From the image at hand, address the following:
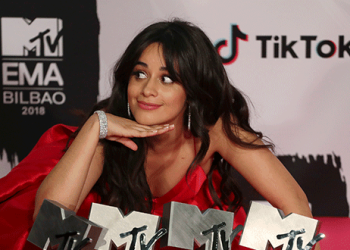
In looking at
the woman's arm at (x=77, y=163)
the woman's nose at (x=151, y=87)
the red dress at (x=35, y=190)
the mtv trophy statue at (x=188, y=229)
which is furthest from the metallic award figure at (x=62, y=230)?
the woman's nose at (x=151, y=87)

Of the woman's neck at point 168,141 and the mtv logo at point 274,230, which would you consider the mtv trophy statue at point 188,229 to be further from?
the woman's neck at point 168,141

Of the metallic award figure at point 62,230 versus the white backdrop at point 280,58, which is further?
the white backdrop at point 280,58

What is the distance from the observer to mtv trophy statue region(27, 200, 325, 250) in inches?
37.0

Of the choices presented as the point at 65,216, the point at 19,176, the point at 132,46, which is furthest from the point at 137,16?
the point at 65,216

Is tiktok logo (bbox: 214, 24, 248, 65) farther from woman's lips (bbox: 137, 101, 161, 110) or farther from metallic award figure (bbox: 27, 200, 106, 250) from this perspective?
metallic award figure (bbox: 27, 200, 106, 250)

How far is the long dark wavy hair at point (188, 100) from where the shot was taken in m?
1.35

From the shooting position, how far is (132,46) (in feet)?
4.64

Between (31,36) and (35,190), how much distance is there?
0.99 metres

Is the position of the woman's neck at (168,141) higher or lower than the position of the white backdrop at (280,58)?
lower

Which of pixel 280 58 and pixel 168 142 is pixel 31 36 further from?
pixel 280 58

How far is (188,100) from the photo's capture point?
1.42 meters

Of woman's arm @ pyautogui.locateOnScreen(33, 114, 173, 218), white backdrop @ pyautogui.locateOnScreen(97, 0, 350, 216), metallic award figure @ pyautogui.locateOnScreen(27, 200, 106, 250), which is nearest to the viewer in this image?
metallic award figure @ pyautogui.locateOnScreen(27, 200, 106, 250)

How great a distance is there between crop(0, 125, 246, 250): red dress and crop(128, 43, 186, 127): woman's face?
1.20ft

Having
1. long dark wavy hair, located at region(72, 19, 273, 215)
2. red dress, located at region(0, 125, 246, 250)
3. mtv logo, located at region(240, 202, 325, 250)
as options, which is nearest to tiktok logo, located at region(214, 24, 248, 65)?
long dark wavy hair, located at region(72, 19, 273, 215)
